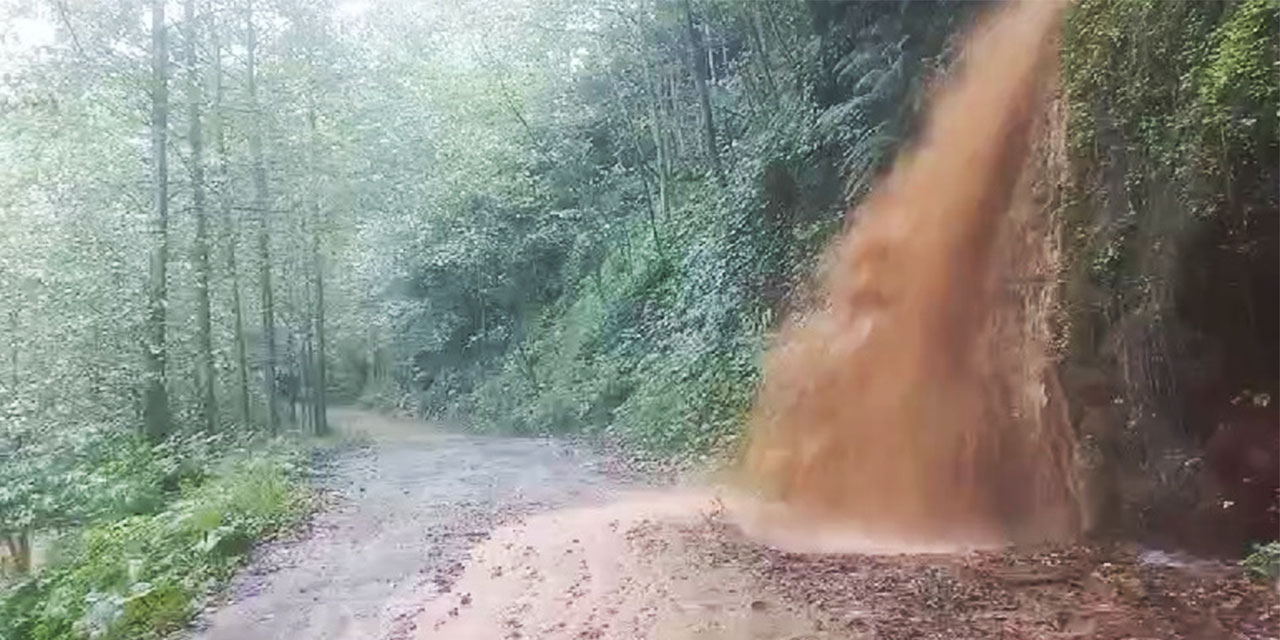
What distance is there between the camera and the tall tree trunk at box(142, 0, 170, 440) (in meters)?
15.0

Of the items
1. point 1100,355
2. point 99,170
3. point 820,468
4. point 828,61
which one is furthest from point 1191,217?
point 99,170

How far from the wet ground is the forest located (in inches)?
23.2

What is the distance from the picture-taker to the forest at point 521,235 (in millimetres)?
7102

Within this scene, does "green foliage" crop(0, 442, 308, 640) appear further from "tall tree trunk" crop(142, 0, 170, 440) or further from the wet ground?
"tall tree trunk" crop(142, 0, 170, 440)

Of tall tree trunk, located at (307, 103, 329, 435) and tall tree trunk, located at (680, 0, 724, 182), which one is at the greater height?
tall tree trunk, located at (680, 0, 724, 182)

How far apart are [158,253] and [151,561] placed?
6.38 meters

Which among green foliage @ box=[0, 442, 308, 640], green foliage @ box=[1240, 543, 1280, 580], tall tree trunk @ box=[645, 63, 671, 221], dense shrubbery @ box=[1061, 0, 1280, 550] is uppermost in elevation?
tall tree trunk @ box=[645, 63, 671, 221]

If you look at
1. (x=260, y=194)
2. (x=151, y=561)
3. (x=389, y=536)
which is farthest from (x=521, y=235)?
(x=151, y=561)

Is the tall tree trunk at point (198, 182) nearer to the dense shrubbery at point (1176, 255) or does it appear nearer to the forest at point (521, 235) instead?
the forest at point (521, 235)

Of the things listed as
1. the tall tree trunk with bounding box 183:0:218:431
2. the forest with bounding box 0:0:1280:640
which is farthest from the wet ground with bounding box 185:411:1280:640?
the tall tree trunk with bounding box 183:0:218:431

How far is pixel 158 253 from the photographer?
15.1 m

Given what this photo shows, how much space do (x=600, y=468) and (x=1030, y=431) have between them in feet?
26.1

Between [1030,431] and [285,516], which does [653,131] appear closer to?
[285,516]

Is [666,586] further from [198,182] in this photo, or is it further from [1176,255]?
[198,182]
